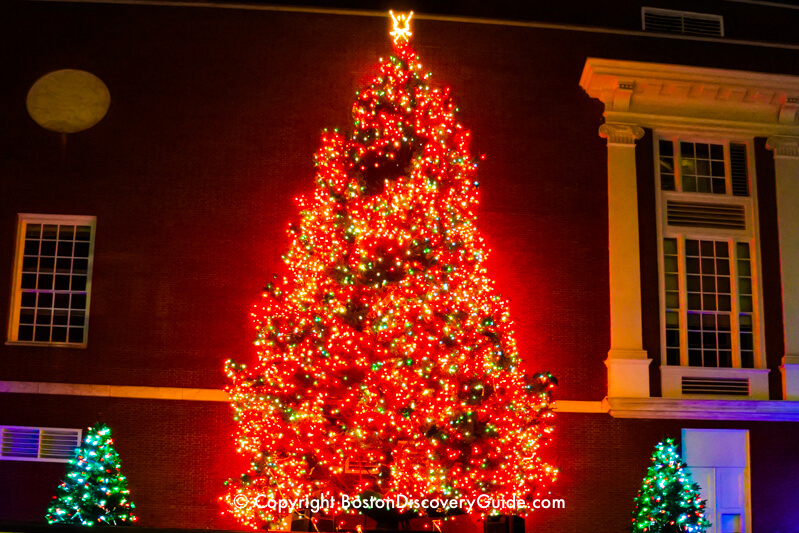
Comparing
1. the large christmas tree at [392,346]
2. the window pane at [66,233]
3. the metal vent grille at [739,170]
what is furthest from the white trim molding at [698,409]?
the window pane at [66,233]

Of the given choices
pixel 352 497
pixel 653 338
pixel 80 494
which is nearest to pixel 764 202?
pixel 653 338

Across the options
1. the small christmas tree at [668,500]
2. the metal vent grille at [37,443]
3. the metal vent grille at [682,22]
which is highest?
the metal vent grille at [682,22]

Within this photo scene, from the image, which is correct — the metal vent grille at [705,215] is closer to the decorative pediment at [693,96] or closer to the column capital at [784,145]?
the column capital at [784,145]

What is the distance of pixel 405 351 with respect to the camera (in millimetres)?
12789

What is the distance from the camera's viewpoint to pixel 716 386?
651 inches

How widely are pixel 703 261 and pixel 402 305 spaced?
23.3 ft

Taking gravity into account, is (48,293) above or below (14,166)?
below

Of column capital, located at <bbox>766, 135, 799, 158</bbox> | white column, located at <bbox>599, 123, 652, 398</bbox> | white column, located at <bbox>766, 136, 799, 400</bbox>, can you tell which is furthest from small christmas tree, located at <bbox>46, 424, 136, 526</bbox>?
column capital, located at <bbox>766, 135, 799, 158</bbox>

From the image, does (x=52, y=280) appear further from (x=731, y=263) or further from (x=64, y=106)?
(x=731, y=263)

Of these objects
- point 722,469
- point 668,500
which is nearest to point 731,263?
point 722,469

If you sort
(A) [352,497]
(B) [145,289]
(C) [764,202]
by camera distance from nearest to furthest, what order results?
1. (A) [352,497]
2. (B) [145,289]
3. (C) [764,202]

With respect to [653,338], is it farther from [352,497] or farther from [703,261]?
[352,497]

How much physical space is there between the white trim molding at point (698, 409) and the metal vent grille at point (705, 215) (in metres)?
3.31

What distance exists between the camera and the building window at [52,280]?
16.2 m
